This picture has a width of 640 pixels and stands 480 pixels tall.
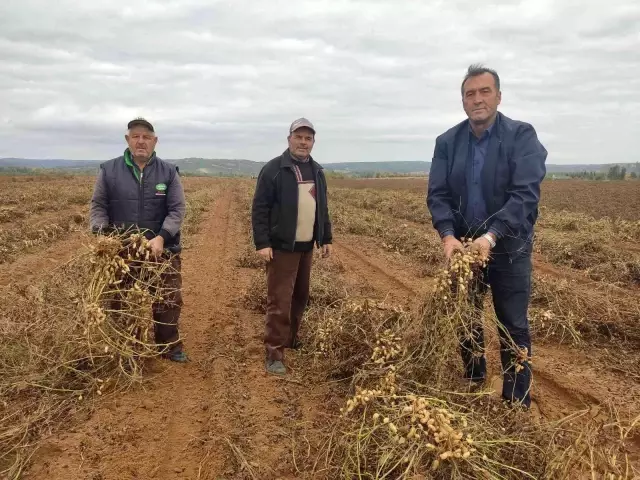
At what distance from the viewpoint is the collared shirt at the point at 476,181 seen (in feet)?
11.3

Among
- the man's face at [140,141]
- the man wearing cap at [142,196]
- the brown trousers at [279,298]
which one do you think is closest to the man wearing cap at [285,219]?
the brown trousers at [279,298]

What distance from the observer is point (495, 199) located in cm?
338

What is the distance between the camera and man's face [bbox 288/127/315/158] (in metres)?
4.29

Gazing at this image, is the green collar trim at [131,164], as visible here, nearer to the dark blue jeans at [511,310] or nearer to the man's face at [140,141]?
the man's face at [140,141]

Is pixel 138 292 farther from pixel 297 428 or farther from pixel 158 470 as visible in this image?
pixel 297 428

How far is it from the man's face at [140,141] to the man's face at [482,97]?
269 cm

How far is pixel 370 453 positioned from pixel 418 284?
5.06m

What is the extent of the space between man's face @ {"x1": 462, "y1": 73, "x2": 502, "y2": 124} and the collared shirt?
0.15 meters

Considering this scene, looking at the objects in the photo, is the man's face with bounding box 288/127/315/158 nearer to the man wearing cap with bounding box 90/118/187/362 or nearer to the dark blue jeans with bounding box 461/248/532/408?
the man wearing cap with bounding box 90/118/187/362

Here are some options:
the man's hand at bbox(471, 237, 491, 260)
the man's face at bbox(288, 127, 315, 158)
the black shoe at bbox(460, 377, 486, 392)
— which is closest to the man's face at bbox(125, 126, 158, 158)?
the man's face at bbox(288, 127, 315, 158)

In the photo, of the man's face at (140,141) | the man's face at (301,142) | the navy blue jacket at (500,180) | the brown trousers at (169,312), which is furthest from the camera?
the brown trousers at (169,312)

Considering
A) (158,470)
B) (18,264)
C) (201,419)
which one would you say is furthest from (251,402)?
(18,264)

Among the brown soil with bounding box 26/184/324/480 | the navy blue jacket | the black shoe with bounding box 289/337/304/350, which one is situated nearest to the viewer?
the brown soil with bounding box 26/184/324/480

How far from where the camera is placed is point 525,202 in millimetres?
3180
